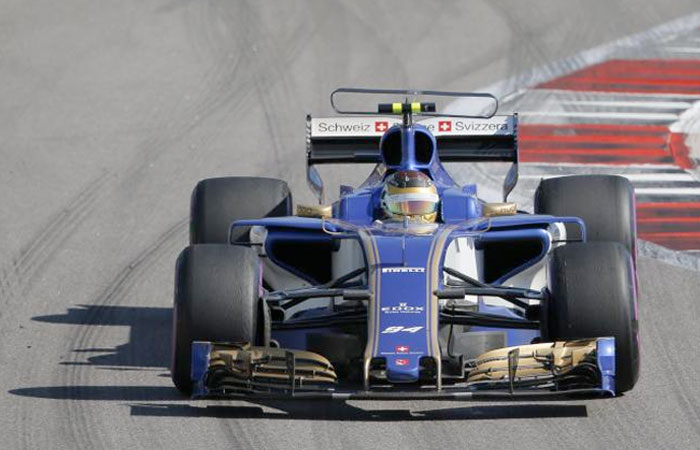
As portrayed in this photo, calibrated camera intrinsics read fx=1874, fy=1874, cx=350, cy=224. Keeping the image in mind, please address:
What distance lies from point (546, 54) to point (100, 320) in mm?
9911

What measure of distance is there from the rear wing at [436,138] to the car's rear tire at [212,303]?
3.58m

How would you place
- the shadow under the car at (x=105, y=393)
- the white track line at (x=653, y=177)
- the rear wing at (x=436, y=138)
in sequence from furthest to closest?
the white track line at (x=653, y=177) → the rear wing at (x=436, y=138) → the shadow under the car at (x=105, y=393)

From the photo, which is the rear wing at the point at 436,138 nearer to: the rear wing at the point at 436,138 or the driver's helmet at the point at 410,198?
the rear wing at the point at 436,138

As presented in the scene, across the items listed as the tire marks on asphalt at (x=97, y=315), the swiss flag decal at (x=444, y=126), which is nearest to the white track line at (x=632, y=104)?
the swiss flag decal at (x=444, y=126)

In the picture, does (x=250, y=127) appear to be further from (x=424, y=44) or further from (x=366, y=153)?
(x=366, y=153)

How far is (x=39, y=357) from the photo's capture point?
1656cm

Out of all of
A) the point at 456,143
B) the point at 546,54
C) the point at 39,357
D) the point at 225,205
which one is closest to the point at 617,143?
the point at 546,54

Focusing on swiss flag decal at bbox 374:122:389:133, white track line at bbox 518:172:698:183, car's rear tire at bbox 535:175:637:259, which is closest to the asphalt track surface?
car's rear tire at bbox 535:175:637:259

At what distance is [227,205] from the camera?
17328 mm

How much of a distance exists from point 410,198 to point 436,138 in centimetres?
207

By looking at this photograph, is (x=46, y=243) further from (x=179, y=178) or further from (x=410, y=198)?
(x=410, y=198)

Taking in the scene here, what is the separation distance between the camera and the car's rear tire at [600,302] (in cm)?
1440

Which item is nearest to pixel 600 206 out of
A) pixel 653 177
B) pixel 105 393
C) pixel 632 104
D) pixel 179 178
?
pixel 105 393

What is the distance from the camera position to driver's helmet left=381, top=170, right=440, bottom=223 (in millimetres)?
16203
